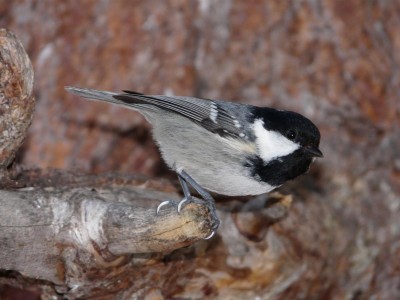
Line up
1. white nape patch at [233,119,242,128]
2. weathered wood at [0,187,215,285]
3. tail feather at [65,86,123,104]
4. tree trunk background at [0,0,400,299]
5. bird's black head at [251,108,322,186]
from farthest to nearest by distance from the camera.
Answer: tree trunk background at [0,0,400,299], tail feather at [65,86,123,104], white nape patch at [233,119,242,128], bird's black head at [251,108,322,186], weathered wood at [0,187,215,285]

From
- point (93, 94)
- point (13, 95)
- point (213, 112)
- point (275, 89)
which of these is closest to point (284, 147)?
point (213, 112)

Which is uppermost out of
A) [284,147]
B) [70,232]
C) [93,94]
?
[284,147]

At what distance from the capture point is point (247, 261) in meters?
3.62

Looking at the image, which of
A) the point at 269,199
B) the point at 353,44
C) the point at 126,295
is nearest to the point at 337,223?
the point at 269,199

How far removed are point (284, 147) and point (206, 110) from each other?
481 mm

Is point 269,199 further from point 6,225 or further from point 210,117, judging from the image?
point 6,225

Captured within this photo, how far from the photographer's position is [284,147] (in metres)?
3.13

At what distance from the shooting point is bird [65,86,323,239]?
3102mm

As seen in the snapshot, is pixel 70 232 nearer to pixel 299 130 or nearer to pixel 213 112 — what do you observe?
pixel 213 112

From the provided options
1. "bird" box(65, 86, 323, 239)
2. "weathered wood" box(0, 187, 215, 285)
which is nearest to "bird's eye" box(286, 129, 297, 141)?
"bird" box(65, 86, 323, 239)

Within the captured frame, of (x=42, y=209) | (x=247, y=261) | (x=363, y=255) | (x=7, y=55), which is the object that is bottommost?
(x=363, y=255)

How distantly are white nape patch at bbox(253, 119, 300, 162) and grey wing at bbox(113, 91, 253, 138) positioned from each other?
0.12 meters

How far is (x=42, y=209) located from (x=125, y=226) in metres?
0.47

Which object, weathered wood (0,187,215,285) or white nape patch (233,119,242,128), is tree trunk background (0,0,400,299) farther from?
weathered wood (0,187,215,285)
